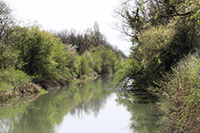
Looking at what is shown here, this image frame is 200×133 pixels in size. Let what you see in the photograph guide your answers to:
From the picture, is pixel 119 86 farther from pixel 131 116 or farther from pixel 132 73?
pixel 131 116

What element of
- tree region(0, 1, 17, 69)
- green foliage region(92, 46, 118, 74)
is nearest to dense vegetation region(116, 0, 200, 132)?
tree region(0, 1, 17, 69)

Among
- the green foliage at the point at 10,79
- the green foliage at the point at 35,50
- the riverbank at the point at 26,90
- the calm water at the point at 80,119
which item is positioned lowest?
the calm water at the point at 80,119

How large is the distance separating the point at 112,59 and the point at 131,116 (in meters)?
56.2

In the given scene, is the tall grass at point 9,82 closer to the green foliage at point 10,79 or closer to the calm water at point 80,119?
the green foliage at point 10,79

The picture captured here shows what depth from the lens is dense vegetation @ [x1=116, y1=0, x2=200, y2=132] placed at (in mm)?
6340

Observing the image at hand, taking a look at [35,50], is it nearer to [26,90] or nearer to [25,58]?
[25,58]

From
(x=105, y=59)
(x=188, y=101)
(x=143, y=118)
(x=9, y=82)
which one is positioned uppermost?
(x=105, y=59)

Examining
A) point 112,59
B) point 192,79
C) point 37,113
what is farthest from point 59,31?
point 192,79

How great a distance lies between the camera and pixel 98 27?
7538 cm

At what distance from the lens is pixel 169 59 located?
1452 cm

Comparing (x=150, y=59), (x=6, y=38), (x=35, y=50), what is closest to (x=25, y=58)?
(x=35, y=50)

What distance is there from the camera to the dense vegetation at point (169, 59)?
6.34 m

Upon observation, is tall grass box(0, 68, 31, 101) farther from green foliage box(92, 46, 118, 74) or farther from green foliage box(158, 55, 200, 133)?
green foliage box(92, 46, 118, 74)

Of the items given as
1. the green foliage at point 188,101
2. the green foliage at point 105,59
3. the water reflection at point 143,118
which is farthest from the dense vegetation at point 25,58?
the green foliage at point 105,59
